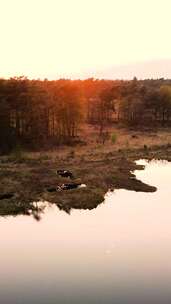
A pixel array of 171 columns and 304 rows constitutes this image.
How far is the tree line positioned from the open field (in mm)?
4838

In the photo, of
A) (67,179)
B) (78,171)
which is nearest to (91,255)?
(67,179)

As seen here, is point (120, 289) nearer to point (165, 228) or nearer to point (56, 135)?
point (165, 228)

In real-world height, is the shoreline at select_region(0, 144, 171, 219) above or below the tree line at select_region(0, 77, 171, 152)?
below

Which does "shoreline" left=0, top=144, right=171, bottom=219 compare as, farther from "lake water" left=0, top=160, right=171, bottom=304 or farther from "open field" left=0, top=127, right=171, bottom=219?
"lake water" left=0, top=160, right=171, bottom=304

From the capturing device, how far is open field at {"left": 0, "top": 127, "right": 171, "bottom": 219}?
2035 inches

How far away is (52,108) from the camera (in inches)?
3703

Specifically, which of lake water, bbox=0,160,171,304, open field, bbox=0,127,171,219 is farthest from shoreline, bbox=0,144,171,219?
lake water, bbox=0,160,171,304

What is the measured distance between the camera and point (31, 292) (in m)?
31.3

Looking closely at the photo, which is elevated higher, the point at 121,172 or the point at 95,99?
the point at 95,99

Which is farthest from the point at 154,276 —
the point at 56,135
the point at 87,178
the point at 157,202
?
the point at 56,135

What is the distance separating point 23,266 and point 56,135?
6283 cm

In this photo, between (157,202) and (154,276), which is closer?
(154,276)

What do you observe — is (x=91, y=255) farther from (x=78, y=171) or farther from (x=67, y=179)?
(x=78, y=171)

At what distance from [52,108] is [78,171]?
1229 inches
